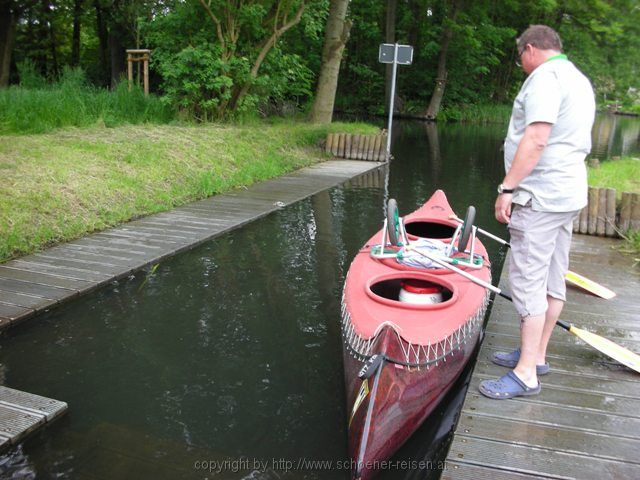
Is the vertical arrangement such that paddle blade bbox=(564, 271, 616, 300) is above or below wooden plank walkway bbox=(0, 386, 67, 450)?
above

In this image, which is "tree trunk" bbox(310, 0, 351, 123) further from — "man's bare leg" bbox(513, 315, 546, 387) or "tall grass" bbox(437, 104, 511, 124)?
"tall grass" bbox(437, 104, 511, 124)

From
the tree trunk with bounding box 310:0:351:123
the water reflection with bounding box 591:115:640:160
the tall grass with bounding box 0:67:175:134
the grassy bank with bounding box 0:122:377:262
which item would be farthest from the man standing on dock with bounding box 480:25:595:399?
the water reflection with bounding box 591:115:640:160

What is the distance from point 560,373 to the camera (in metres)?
3.73

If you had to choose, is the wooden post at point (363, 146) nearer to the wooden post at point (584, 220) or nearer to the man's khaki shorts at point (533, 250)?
the wooden post at point (584, 220)

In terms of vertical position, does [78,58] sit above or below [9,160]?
above

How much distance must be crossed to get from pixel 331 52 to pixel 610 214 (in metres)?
11.1

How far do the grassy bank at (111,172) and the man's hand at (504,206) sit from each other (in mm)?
4881

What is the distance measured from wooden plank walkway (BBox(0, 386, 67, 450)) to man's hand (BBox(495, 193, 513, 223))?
2838 millimetres

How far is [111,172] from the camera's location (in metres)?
8.14

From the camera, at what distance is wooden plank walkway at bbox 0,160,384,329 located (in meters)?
5.04

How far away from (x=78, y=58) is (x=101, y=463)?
2584cm

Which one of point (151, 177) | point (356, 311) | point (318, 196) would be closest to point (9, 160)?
point (151, 177)

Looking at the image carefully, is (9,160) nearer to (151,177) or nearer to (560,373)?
(151,177)

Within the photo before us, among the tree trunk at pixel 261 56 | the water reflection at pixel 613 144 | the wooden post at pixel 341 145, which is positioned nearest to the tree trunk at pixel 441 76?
the water reflection at pixel 613 144
